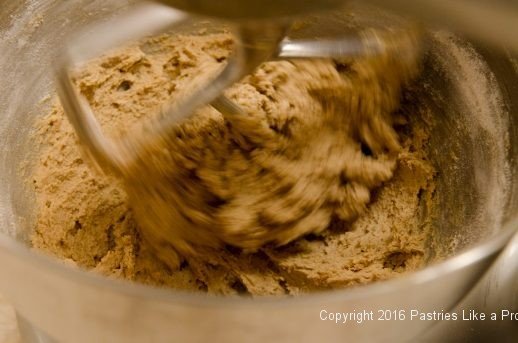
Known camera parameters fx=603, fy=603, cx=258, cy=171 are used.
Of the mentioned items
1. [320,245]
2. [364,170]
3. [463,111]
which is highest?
[463,111]

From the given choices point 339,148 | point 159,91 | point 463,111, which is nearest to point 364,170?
point 339,148

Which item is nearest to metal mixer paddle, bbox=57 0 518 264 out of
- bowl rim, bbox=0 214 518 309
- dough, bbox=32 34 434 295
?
dough, bbox=32 34 434 295

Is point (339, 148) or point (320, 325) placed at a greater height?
point (320, 325)

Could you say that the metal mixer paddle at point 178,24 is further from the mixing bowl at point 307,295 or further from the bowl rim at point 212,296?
the bowl rim at point 212,296

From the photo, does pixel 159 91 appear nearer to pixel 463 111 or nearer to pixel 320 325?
pixel 463 111

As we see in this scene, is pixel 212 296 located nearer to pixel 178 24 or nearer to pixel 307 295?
pixel 307 295

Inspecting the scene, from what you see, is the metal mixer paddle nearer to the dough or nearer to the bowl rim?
the dough

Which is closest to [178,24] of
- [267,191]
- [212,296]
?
[267,191]
